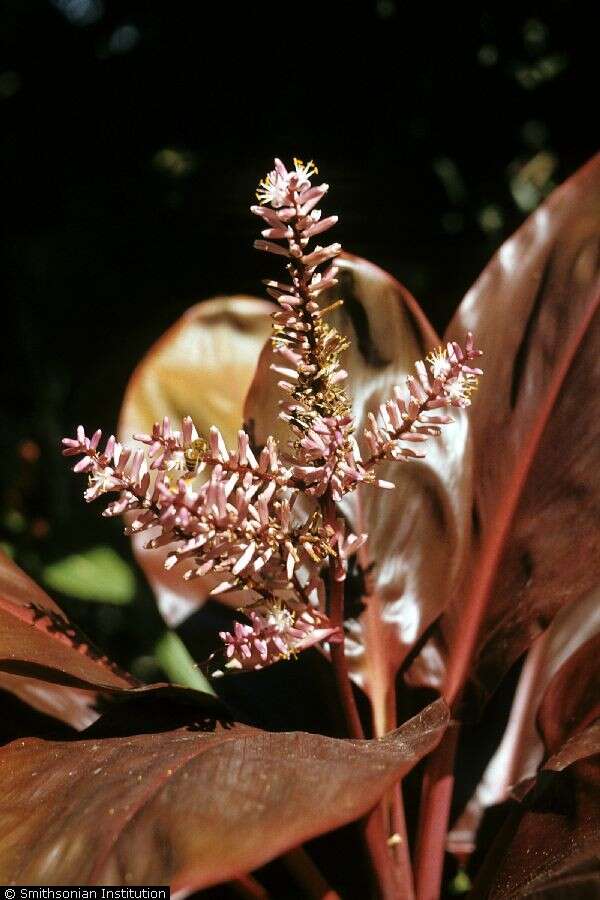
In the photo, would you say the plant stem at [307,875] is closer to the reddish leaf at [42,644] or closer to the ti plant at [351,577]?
the ti plant at [351,577]

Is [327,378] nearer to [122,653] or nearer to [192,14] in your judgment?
[122,653]

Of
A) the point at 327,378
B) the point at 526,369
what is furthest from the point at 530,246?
the point at 327,378

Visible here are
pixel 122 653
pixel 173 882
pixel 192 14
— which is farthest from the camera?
pixel 192 14

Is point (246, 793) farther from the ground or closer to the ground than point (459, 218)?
closer to the ground

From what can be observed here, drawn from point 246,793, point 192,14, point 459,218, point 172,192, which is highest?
point 192,14

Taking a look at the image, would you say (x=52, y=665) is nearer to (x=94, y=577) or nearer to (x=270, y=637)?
(x=270, y=637)

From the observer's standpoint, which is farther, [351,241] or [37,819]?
[351,241]

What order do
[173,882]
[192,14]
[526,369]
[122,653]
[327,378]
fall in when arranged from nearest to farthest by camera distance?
[173,882], [327,378], [526,369], [122,653], [192,14]
